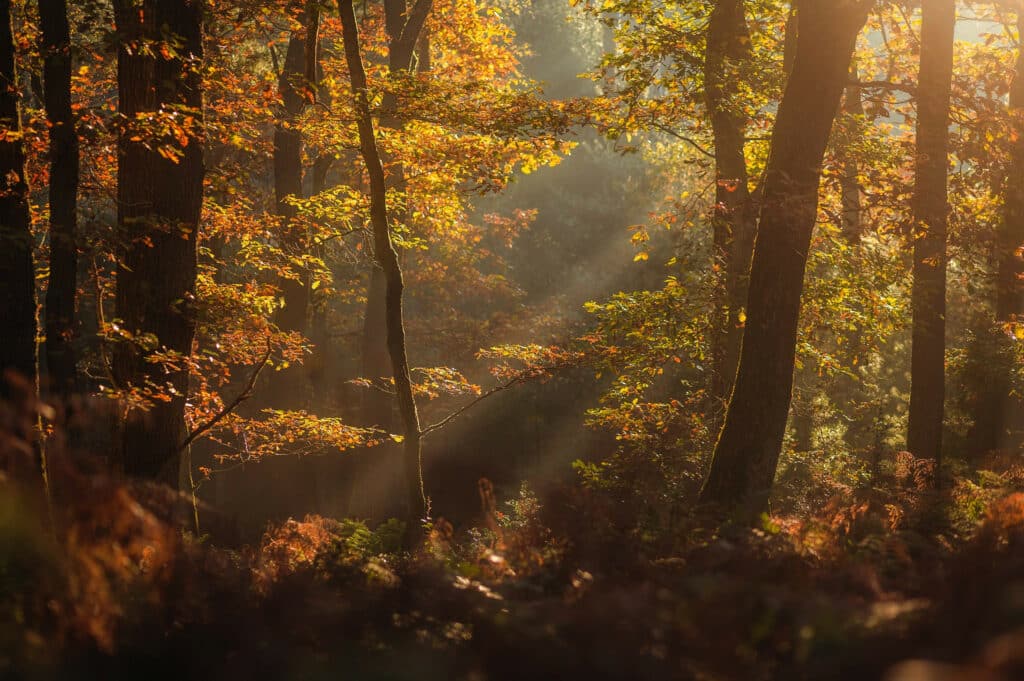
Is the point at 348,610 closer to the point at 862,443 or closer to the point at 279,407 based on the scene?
the point at 279,407

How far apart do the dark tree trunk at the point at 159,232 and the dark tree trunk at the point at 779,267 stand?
517 cm

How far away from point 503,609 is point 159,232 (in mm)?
5748

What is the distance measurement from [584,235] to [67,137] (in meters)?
27.2

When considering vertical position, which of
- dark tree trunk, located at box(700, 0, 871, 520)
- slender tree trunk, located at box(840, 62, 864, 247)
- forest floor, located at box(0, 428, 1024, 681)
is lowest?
forest floor, located at box(0, 428, 1024, 681)

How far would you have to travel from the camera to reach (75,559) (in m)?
3.64

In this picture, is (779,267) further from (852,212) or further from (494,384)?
(494,384)

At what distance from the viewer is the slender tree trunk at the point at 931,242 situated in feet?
38.5

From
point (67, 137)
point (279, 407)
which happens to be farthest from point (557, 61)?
point (67, 137)

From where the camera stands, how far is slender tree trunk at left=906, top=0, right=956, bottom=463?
11.7m

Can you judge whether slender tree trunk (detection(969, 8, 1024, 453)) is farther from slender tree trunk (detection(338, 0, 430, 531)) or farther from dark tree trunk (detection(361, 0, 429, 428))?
slender tree trunk (detection(338, 0, 430, 531))

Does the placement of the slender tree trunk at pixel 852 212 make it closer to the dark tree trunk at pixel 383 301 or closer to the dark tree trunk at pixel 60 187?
the dark tree trunk at pixel 383 301

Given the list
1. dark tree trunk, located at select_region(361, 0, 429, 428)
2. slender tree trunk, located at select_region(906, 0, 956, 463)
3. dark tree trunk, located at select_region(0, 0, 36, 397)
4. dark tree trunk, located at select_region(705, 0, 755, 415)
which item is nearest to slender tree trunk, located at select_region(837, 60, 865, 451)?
slender tree trunk, located at select_region(906, 0, 956, 463)

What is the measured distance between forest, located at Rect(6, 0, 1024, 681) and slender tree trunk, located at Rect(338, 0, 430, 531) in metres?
0.04

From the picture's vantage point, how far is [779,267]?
7387 millimetres
